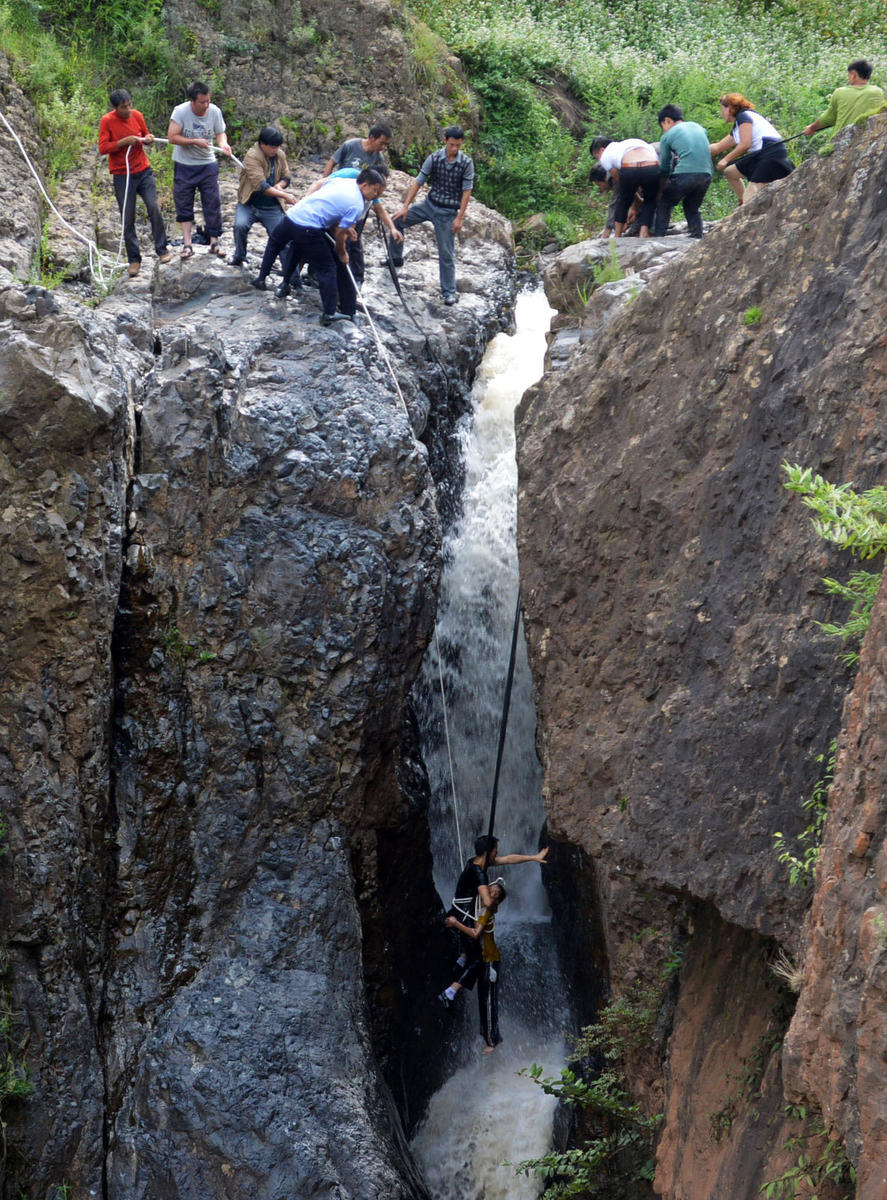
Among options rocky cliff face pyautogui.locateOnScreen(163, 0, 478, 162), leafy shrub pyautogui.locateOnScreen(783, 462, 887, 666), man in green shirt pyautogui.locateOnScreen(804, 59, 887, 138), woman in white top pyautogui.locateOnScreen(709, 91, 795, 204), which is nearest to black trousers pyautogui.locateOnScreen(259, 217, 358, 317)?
woman in white top pyautogui.locateOnScreen(709, 91, 795, 204)

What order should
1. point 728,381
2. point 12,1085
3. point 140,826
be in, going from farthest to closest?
point 140,826
point 12,1085
point 728,381

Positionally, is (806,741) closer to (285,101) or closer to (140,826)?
(140,826)

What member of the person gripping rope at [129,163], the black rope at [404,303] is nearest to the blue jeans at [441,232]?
the black rope at [404,303]

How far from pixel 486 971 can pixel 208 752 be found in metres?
3.18

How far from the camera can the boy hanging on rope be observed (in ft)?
31.5

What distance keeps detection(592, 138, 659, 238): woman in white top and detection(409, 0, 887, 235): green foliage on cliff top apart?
471 centimetres

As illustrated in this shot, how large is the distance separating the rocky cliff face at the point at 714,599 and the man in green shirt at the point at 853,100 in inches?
71.7

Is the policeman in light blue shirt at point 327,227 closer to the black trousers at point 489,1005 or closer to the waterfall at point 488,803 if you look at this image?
the waterfall at point 488,803

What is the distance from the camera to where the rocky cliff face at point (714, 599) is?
557cm

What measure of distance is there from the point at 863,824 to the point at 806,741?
5.34ft

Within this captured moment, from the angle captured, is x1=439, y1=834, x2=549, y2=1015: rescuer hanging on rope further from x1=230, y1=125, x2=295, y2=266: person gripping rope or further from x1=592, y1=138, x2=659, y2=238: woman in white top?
x1=592, y1=138, x2=659, y2=238: woman in white top

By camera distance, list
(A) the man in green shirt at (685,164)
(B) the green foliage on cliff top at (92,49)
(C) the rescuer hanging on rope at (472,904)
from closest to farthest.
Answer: (C) the rescuer hanging on rope at (472,904) < (A) the man in green shirt at (685,164) < (B) the green foliage on cliff top at (92,49)

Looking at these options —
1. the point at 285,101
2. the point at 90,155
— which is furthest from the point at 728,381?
the point at 285,101

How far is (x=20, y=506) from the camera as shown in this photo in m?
8.33
